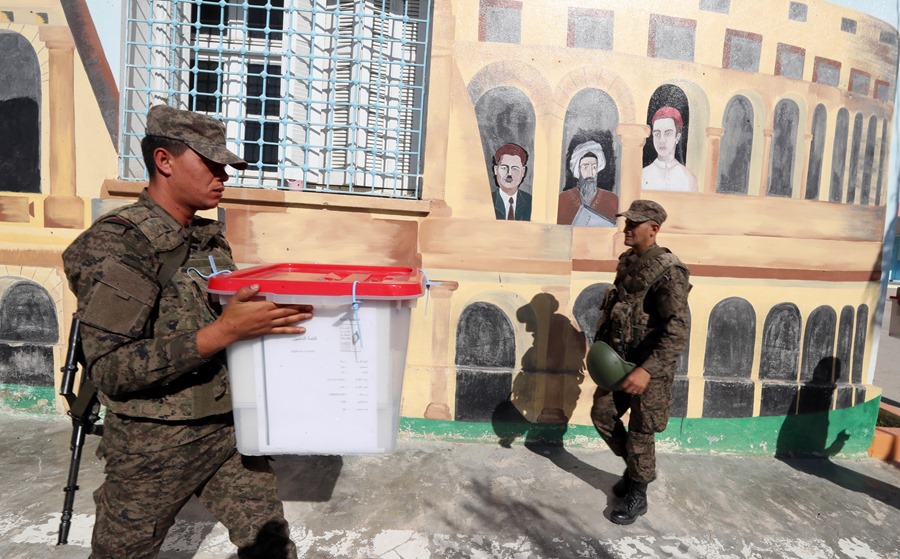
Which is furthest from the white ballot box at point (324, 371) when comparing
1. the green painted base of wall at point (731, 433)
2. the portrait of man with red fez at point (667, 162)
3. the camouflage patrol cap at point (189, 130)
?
the portrait of man with red fez at point (667, 162)

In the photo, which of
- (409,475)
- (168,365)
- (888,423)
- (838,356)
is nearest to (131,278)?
(168,365)

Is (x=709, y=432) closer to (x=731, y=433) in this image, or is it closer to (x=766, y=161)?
(x=731, y=433)

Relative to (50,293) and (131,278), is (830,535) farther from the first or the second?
(50,293)

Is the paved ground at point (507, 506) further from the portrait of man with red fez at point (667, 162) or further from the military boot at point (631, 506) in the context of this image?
the portrait of man with red fez at point (667, 162)

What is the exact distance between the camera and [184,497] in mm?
1746

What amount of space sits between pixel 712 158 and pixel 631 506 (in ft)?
8.44

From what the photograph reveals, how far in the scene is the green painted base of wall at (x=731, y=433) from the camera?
12.7 ft

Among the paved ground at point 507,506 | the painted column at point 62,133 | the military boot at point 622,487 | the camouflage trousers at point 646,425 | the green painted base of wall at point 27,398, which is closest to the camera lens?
the paved ground at point 507,506

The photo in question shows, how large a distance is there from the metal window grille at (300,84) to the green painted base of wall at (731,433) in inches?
73.3

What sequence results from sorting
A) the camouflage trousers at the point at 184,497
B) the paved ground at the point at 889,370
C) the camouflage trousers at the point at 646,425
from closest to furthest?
1. the camouflage trousers at the point at 184,497
2. the camouflage trousers at the point at 646,425
3. the paved ground at the point at 889,370

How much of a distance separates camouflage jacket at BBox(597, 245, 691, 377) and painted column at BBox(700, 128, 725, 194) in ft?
3.83

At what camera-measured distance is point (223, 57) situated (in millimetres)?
3967

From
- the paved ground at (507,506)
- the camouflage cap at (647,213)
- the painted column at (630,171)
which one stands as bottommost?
the paved ground at (507,506)

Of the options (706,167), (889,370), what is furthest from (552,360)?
(889,370)
